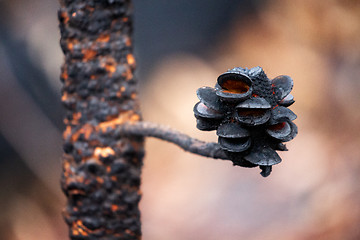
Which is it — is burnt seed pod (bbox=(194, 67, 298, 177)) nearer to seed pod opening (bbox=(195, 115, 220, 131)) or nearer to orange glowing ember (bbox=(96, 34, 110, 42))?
seed pod opening (bbox=(195, 115, 220, 131))

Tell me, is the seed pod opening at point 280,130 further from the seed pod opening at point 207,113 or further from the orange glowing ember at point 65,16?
the orange glowing ember at point 65,16

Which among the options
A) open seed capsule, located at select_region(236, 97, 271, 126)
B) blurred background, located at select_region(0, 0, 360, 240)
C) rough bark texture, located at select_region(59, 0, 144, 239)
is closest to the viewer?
open seed capsule, located at select_region(236, 97, 271, 126)

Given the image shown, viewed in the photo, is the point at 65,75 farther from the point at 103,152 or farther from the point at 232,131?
the point at 232,131

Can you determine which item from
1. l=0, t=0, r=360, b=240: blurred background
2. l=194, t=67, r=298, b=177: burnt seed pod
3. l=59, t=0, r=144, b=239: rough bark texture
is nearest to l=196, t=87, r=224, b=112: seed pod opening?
l=194, t=67, r=298, b=177: burnt seed pod

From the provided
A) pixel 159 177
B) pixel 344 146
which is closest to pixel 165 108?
pixel 159 177

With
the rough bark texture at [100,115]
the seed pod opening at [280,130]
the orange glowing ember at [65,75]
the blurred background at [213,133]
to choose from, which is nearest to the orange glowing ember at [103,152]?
the rough bark texture at [100,115]

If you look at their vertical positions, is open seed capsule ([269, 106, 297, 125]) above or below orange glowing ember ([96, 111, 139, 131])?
below

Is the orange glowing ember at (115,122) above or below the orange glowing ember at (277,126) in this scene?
above
